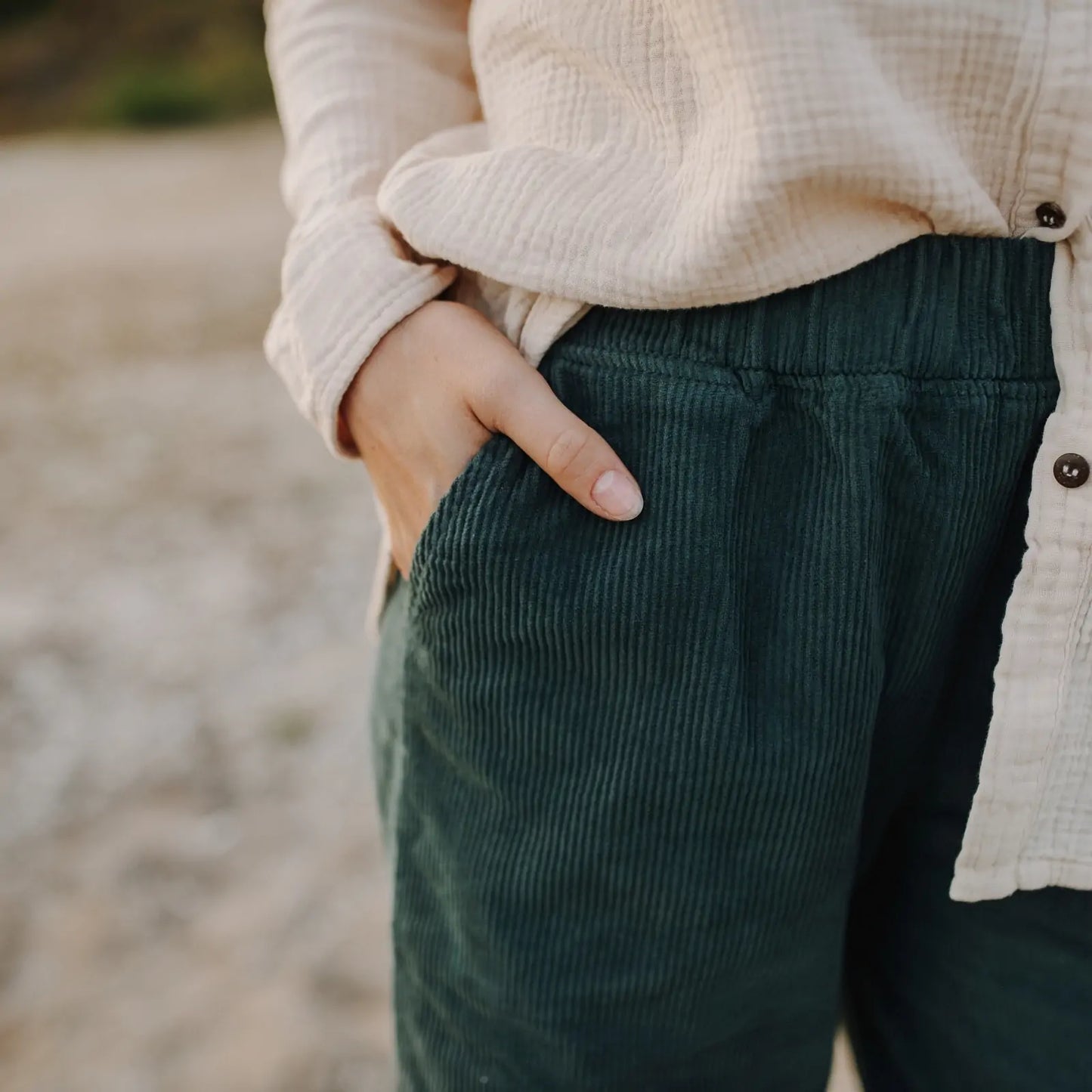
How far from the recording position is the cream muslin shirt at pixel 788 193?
605 mm

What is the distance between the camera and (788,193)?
623 millimetres

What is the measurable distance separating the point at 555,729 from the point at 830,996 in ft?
0.99

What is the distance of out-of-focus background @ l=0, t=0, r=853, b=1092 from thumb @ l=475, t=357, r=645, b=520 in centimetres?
126

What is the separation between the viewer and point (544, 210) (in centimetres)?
68

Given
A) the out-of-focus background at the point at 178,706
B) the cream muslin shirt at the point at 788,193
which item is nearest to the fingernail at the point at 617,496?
the cream muslin shirt at the point at 788,193

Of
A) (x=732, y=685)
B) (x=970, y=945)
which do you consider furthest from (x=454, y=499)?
(x=970, y=945)

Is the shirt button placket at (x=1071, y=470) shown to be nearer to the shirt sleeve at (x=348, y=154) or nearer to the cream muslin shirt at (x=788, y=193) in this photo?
the cream muslin shirt at (x=788, y=193)

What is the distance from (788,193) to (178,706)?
6.63 ft

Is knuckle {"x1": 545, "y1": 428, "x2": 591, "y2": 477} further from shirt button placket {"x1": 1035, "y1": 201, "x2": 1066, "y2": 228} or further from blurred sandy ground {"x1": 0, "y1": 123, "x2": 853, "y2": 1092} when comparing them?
blurred sandy ground {"x1": 0, "y1": 123, "x2": 853, "y2": 1092}

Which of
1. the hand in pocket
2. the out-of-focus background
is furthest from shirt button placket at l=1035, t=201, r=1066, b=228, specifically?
the out-of-focus background

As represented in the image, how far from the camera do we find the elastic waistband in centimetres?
65

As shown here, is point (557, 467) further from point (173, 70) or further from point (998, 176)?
point (173, 70)

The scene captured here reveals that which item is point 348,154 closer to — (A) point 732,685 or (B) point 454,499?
(B) point 454,499

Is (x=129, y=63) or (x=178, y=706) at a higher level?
(x=129, y=63)
